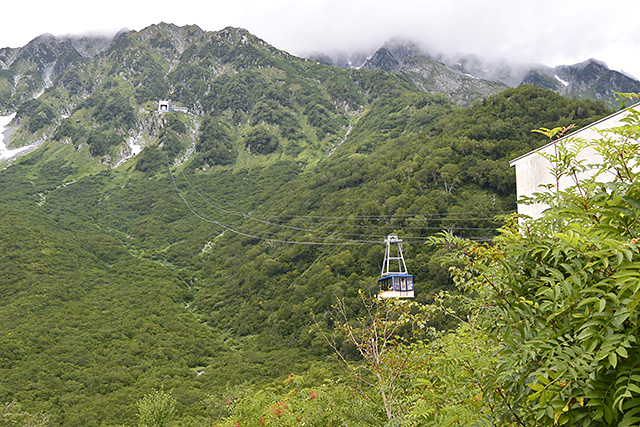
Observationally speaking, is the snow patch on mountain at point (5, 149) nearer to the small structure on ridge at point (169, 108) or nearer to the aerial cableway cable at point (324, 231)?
the small structure on ridge at point (169, 108)

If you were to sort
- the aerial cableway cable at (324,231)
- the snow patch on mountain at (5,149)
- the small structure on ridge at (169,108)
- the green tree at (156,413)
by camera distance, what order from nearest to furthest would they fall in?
1. the green tree at (156,413)
2. the aerial cableway cable at (324,231)
3. the small structure on ridge at (169,108)
4. the snow patch on mountain at (5,149)

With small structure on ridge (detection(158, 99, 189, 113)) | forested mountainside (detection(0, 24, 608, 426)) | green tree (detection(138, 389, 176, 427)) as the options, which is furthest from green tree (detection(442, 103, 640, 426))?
small structure on ridge (detection(158, 99, 189, 113))

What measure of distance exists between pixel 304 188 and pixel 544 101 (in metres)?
47.9

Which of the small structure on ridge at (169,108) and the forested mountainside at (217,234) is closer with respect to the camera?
the forested mountainside at (217,234)

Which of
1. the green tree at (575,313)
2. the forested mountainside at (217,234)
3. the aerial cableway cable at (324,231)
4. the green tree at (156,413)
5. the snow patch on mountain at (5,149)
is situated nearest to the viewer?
the green tree at (575,313)

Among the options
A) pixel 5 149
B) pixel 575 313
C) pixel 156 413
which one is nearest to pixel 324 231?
pixel 156 413

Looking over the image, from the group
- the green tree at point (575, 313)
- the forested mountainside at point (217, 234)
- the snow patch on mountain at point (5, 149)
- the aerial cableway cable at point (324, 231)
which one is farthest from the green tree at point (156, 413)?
the snow patch on mountain at point (5, 149)

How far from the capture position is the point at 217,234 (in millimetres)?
99750

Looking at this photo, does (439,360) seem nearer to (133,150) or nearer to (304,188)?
(304,188)

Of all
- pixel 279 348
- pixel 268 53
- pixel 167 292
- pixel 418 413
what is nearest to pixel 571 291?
pixel 418 413

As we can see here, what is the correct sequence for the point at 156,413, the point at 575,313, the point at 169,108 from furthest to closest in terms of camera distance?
the point at 169,108, the point at 156,413, the point at 575,313

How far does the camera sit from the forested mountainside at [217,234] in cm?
4481

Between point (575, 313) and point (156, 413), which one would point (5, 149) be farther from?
point (575, 313)

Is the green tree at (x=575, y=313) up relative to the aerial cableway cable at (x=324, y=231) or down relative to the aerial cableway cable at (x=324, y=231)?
up
